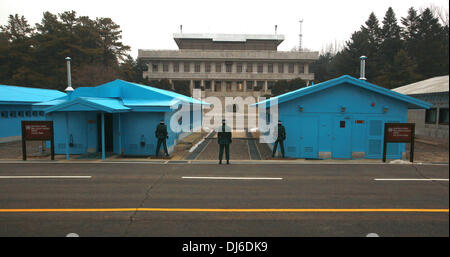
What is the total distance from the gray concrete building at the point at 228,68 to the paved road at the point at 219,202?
5277cm

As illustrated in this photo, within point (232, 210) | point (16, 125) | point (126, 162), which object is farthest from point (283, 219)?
point (16, 125)

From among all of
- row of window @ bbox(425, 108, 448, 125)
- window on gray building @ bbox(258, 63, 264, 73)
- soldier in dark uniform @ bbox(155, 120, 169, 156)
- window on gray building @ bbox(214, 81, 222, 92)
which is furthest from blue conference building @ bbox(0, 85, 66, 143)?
window on gray building @ bbox(258, 63, 264, 73)

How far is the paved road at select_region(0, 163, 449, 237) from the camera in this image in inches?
240

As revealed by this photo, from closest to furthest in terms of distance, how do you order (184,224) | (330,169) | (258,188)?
(184,224)
(258,188)
(330,169)

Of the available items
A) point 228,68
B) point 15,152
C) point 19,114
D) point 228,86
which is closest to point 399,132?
point 15,152

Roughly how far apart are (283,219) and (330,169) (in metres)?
6.75

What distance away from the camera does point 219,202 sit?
7.94 metres

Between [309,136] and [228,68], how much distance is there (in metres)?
54.6

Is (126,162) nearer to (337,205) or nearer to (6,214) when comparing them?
(6,214)

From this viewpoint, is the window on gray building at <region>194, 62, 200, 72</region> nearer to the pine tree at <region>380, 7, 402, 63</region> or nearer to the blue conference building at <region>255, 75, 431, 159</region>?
the pine tree at <region>380, 7, 402, 63</region>

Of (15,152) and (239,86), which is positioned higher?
(239,86)

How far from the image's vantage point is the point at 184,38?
7181cm

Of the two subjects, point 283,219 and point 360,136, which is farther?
point 360,136

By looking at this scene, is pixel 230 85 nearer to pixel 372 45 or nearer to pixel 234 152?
pixel 372 45
